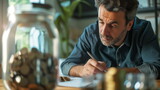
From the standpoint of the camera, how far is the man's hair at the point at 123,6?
1490mm

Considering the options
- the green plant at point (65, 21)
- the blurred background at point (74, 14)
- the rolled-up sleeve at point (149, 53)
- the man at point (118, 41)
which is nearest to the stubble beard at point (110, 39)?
the man at point (118, 41)

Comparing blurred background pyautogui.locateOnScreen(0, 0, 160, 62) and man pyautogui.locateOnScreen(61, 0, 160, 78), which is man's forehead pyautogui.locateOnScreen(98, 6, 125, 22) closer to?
man pyautogui.locateOnScreen(61, 0, 160, 78)

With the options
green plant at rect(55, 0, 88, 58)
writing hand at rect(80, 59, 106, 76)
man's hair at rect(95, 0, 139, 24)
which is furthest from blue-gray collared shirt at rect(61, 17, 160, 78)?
green plant at rect(55, 0, 88, 58)

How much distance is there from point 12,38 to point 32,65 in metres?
0.12

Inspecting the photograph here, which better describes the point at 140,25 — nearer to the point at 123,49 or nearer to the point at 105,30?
the point at 123,49

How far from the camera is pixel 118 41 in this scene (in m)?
1.58

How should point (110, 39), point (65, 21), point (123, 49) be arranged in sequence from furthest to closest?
point (65, 21) < point (123, 49) < point (110, 39)

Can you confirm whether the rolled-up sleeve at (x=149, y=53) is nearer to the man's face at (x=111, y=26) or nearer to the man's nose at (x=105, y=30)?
the man's face at (x=111, y=26)

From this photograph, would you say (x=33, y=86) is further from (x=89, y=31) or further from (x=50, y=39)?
(x=89, y=31)

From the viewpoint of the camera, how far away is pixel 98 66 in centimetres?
119

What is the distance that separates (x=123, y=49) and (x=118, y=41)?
69 millimetres

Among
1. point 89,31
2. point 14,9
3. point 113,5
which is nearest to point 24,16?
point 14,9

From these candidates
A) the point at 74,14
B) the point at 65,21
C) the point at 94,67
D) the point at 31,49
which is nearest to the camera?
the point at 31,49

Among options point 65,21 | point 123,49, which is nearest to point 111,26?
point 123,49
